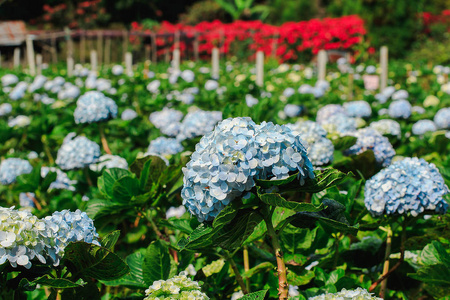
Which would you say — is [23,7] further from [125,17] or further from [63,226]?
[63,226]

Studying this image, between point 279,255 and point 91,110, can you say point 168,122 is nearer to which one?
point 91,110

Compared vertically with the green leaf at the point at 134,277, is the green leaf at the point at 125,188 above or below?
above

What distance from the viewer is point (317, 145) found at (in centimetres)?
185

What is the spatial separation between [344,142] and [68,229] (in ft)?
4.04

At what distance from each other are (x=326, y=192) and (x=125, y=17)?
24573 mm

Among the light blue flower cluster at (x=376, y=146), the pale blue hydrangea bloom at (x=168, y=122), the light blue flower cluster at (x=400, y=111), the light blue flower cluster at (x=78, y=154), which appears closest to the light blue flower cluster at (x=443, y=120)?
the light blue flower cluster at (x=400, y=111)

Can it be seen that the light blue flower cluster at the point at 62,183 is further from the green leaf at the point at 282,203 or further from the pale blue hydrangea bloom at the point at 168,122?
the green leaf at the point at 282,203

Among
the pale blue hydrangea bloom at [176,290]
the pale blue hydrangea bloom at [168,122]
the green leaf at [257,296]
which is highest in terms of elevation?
the green leaf at [257,296]

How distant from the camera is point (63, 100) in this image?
461 cm

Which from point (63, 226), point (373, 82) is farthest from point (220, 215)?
point (373, 82)

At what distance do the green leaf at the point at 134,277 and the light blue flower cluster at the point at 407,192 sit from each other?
2.24ft

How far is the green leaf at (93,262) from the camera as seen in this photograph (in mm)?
984

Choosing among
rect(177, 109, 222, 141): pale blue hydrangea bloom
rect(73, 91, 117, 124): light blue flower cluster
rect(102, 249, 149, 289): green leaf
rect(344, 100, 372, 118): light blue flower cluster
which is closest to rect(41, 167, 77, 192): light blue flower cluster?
rect(73, 91, 117, 124): light blue flower cluster

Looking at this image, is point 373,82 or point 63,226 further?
point 373,82
